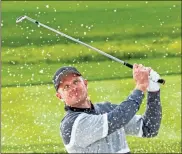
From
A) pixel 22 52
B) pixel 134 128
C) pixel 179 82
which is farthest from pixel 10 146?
pixel 134 128

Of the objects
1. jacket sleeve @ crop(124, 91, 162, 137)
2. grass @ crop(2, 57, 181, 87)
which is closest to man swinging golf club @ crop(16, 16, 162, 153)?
jacket sleeve @ crop(124, 91, 162, 137)

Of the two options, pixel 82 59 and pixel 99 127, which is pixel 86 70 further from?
pixel 99 127

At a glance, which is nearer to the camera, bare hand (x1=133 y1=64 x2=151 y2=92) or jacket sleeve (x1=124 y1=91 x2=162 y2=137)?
bare hand (x1=133 y1=64 x2=151 y2=92)

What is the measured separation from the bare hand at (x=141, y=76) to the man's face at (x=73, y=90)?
8.0 inches

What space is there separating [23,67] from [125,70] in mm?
1175

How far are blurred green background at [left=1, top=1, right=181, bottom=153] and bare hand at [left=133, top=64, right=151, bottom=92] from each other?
3106 millimetres

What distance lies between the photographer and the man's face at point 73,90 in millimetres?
3191

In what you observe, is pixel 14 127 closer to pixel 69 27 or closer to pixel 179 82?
pixel 179 82

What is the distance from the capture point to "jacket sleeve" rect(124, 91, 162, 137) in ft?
11.1

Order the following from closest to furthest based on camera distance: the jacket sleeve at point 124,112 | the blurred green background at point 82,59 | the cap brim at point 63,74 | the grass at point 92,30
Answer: the jacket sleeve at point 124,112 < the cap brim at point 63,74 < the blurred green background at point 82,59 < the grass at point 92,30

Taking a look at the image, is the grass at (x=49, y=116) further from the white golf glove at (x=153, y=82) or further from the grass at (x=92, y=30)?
the white golf glove at (x=153, y=82)

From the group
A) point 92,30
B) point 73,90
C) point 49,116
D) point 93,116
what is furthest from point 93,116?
point 92,30

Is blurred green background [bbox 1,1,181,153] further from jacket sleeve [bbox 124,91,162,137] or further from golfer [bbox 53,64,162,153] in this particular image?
golfer [bbox 53,64,162,153]

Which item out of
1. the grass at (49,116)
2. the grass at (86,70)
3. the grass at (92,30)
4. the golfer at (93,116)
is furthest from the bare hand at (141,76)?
the grass at (92,30)
